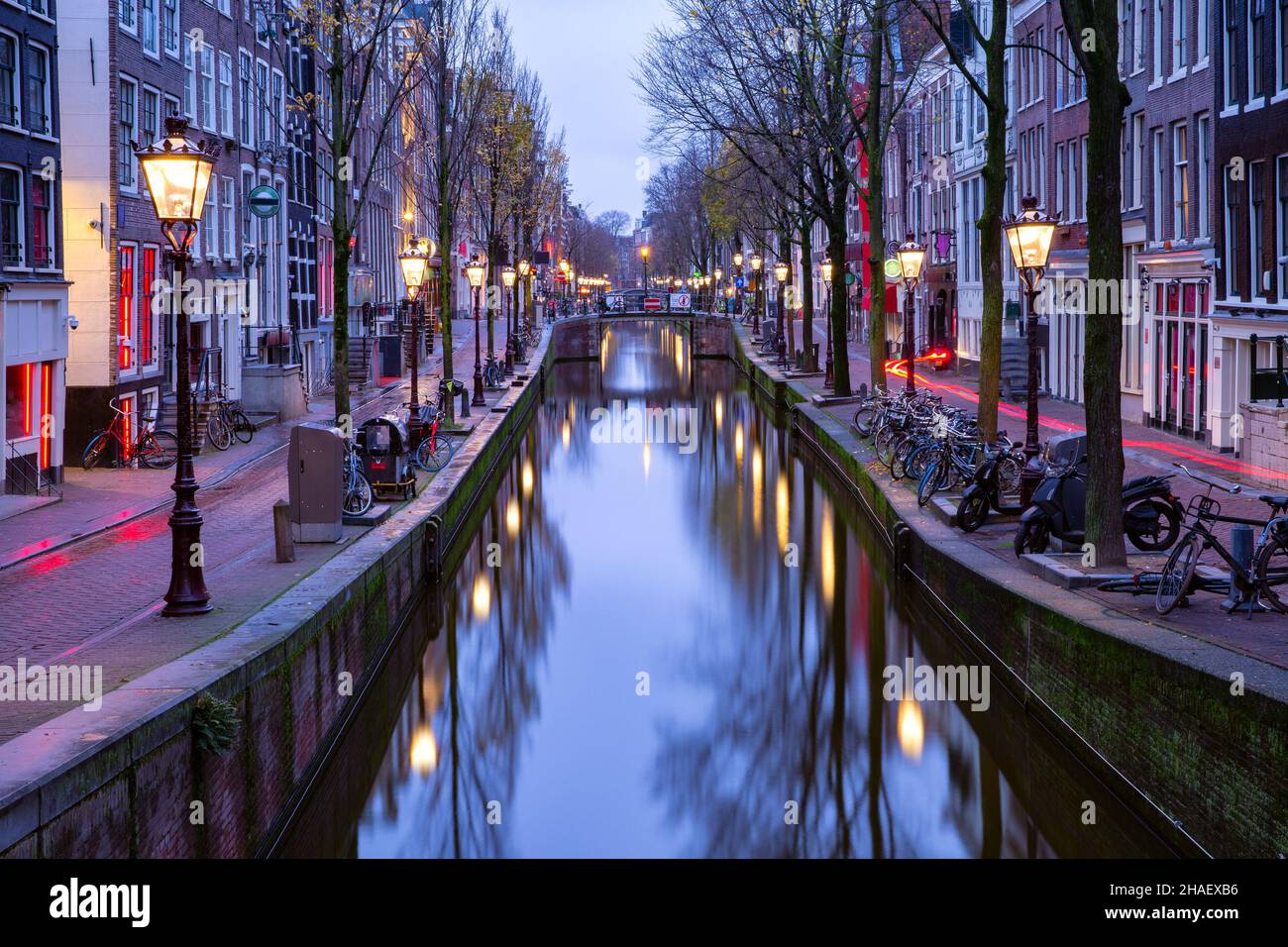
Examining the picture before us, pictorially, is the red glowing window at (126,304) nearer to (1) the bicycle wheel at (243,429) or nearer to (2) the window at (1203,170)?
(1) the bicycle wheel at (243,429)

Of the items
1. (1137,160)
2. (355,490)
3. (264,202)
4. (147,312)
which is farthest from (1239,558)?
(264,202)

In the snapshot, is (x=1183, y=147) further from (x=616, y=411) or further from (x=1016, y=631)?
(x=616, y=411)

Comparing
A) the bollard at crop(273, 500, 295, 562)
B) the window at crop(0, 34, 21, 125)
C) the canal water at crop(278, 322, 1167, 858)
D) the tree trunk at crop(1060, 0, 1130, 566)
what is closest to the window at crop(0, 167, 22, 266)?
the window at crop(0, 34, 21, 125)

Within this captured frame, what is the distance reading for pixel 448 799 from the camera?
14109 millimetres

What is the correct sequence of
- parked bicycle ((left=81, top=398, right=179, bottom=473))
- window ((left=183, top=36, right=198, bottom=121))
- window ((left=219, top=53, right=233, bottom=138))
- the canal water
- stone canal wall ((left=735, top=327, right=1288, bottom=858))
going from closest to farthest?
stone canal wall ((left=735, top=327, right=1288, bottom=858)) → the canal water → parked bicycle ((left=81, top=398, right=179, bottom=473)) → window ((left=183, top=36, right=198, bottom=121)) → window ((left=219, top=53, right=233, bottom=138))

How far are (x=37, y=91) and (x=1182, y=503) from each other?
64.0ft

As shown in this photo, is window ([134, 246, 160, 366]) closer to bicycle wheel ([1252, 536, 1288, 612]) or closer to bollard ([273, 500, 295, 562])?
bollard ([273, 500, 295, 562])

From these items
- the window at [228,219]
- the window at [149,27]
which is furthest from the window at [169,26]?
the window at [228,219]

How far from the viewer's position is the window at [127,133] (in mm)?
34125

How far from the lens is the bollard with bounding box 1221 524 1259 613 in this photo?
14.2 meters

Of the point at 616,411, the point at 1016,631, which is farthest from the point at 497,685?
the point at 616,411

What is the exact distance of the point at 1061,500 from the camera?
60.2 ft

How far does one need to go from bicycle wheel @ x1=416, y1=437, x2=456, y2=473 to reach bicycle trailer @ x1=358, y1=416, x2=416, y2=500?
14.0ft

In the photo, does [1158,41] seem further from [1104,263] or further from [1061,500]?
[1104,263]
